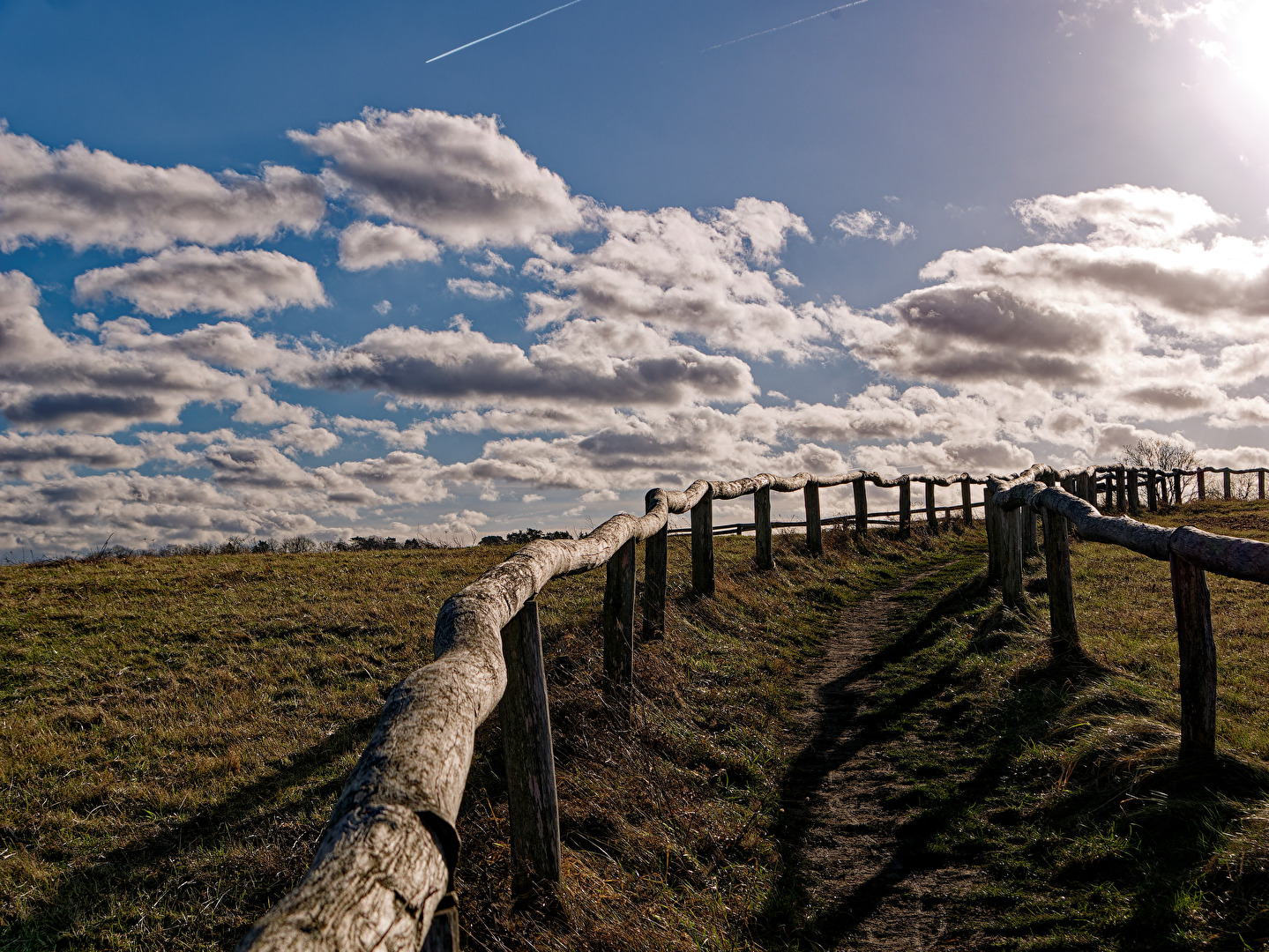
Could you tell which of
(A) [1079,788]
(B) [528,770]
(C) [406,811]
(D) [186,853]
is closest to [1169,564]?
(A) [1079,788]

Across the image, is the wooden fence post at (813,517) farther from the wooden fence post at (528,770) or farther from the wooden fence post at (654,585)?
the wooden fence post at (528,770)

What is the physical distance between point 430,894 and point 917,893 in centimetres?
351

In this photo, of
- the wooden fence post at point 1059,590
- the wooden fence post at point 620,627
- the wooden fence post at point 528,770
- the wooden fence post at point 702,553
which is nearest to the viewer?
the wooden fence post at point 528,770

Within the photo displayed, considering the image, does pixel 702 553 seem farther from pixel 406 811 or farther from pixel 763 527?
pixel 406 811

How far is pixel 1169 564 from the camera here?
6047 millimetres

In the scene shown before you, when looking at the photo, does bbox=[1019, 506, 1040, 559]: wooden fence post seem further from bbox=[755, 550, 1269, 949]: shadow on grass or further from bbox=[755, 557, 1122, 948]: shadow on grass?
bbox=[755, 550, 1269, 949]: shadow on grass

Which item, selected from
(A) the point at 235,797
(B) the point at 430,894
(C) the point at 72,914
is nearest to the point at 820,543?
(A) the point at 235,797

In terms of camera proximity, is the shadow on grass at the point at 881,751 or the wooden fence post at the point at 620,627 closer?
the shadow on grass at the point at 881,751

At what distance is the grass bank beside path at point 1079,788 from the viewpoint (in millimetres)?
3654

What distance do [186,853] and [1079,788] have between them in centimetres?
559

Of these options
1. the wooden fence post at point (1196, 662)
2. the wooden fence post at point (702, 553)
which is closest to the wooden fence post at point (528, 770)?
the wooden fence post at point (1196, 662)

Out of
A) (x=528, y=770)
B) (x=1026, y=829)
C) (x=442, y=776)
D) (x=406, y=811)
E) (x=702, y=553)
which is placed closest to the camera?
(x=406, y=811)

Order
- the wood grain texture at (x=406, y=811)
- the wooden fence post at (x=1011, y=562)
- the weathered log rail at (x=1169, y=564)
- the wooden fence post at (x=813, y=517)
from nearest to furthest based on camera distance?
1. the wood grain texture at (x=406, y=811)
2. the weathered log rail at (x=1169, y=564)
3. the wooden fence post at (x=1011, y=562)
4. the wooden fence post at (x=813, y=517)

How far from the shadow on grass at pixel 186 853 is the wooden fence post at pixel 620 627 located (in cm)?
211
